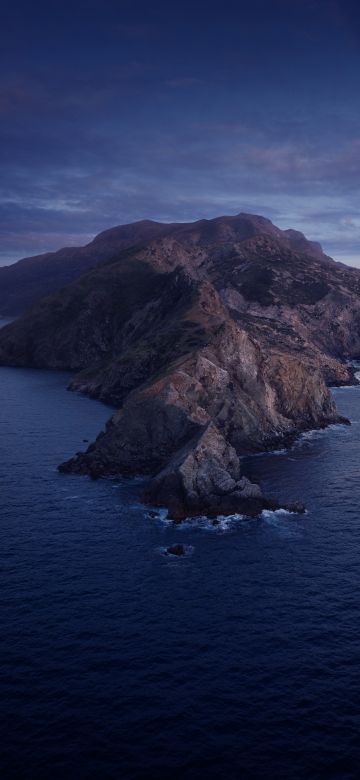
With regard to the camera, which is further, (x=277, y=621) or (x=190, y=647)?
(x=277, y=621)

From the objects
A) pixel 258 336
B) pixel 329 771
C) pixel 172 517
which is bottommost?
pixel 329 771

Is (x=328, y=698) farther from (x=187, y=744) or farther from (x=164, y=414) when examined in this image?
(x=164, y=414)

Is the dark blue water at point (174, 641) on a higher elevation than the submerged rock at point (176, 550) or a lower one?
lower

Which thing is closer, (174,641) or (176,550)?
(174,641)

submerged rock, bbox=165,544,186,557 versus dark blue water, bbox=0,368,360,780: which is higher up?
submerged rock, bbox=165,544,186,557

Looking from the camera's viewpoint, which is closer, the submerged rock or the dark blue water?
the dark blue water

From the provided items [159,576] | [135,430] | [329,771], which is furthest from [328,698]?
[135,430]

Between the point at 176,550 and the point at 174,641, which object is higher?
the point at 176,550

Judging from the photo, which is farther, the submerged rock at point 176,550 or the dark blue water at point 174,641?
the submerged rock at point 176,550
